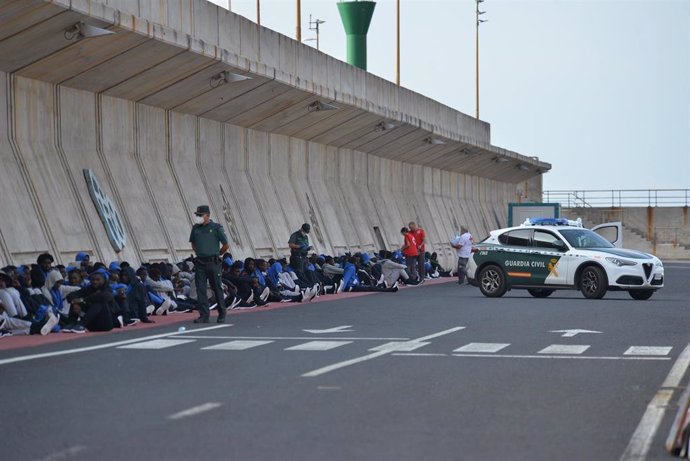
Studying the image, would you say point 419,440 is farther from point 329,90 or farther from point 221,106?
point 329,90

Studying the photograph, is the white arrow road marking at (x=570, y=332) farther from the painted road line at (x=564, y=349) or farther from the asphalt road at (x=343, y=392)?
the painted road line at (x=564, y=349)

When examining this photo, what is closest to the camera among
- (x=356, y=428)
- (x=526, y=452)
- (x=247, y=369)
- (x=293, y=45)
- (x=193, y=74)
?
(x=526, y=452)

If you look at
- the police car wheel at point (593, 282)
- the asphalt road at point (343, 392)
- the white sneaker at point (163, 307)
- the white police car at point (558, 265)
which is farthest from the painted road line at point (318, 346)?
the white police car at point (558, 265)

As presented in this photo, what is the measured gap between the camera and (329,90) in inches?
1425

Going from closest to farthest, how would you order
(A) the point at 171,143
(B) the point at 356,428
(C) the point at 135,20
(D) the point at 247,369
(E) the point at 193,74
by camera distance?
1. (B) the point at 356,428
2. (D) the point at 247,369
3. (C) the point at 135,20
4. (E) the point at 193,74
5. (A) the point at 171,143

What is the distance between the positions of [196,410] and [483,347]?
637 centimetres

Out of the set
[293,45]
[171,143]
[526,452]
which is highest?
[293,45]

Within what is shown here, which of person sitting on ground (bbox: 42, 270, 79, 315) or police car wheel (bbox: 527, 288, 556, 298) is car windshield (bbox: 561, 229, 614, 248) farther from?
person sitting on ground (bbox: 42, 270, 79, 315)

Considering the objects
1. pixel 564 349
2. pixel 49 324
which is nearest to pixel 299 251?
pixel 49 324

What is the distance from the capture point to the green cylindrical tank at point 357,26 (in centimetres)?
6075

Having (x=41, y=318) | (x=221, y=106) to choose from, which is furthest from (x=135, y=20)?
(x=221, y=106)

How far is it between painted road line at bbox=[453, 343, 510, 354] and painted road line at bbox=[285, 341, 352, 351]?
150 centimetres

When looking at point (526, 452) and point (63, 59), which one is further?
point (63, 59)

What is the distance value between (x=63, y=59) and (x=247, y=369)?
42.9 feet
